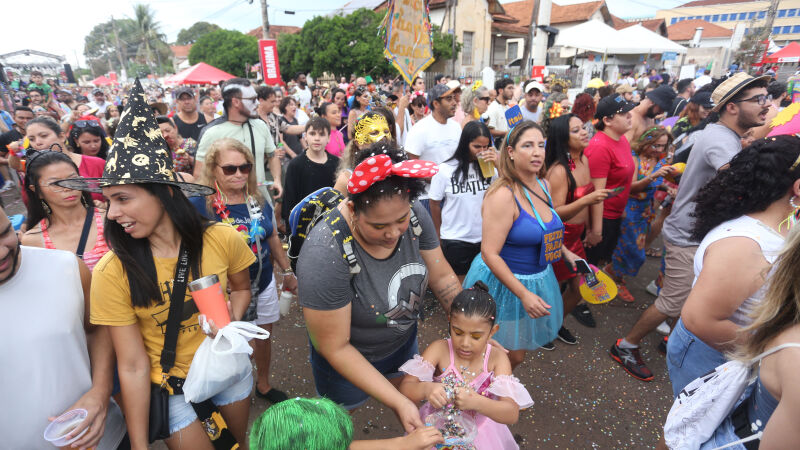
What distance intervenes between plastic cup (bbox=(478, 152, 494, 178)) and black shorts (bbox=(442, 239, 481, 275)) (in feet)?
2.25

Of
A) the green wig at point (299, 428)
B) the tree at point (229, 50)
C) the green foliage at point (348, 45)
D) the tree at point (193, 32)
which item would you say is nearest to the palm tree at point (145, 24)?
the tree at point (193, 32)

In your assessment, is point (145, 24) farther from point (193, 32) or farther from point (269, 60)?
point (269, 60)

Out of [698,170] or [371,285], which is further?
[698,170]

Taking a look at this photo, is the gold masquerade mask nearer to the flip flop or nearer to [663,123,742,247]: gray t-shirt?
[663,123,742,247]: gray t-shirt

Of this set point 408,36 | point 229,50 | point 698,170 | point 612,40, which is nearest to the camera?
point 698,170

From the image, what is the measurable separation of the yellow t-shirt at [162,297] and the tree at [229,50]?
3625 cm

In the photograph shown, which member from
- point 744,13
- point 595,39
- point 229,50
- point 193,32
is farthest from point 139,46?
point 744,13

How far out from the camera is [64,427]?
1.50 m

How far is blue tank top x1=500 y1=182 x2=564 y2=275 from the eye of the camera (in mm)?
2625

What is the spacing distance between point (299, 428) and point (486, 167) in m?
2.99

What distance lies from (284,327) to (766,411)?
3861mm

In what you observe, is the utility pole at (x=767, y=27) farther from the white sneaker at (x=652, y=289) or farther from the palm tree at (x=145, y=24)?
the palm tree at (x=145, y=24)

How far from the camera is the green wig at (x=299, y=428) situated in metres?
1.08

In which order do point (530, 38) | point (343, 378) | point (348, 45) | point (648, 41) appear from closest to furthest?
point (343, 378) → point (648, 41) → point (530, 38) → point (348, 45)
